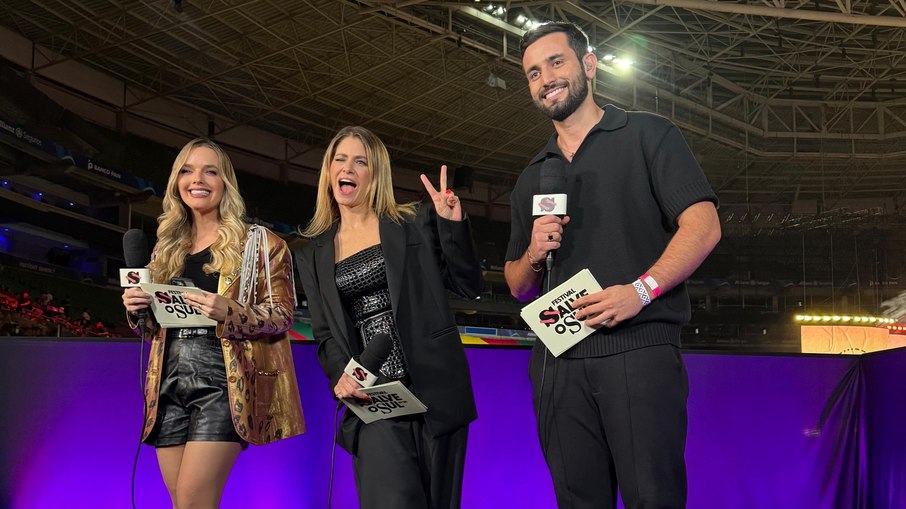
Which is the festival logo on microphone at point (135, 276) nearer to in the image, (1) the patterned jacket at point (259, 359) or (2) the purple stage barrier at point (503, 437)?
(1) the patterned jacket at point (259, 359)

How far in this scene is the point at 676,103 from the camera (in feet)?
65.9

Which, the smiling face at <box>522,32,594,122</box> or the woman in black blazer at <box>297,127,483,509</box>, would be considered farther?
the woman in black blazer at <box>297,127,483,509</box>

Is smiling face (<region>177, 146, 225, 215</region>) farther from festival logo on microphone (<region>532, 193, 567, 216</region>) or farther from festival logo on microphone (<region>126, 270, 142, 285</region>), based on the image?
festival logo on microphone (<region>532, 193, 567, 216</region>)

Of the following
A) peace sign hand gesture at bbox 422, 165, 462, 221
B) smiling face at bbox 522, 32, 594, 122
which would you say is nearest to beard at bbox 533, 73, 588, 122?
smiling face at bbox 522, 32, 594, 122

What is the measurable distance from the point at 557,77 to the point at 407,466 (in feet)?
3.17

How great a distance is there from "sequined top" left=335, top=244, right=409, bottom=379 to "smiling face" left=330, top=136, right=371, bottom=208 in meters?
0.15

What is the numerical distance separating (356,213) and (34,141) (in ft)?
41.4

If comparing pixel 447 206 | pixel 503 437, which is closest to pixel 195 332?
pixel 447 206

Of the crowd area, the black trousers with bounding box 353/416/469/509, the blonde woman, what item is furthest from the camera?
the crowd area

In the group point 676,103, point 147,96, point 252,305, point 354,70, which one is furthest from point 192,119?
point 252,305

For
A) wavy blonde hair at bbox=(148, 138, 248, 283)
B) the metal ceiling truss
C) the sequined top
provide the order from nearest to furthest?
the sequined top
wavy blonde hair at bbox=(148, 138, 248, 283)
the metal ceiling truss

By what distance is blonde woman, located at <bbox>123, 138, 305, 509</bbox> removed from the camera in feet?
7.49

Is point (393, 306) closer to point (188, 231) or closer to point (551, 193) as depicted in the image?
point (551, 193)

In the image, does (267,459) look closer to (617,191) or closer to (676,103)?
(617,191)
